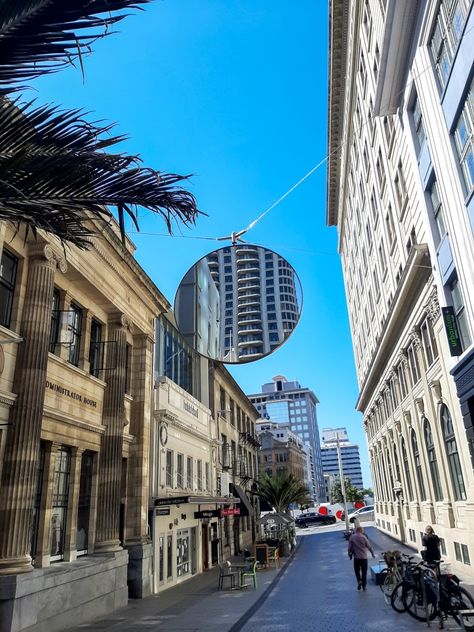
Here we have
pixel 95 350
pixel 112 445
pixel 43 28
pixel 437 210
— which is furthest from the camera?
pixel 437 210

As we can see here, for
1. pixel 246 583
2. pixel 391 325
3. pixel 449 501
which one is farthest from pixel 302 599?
pixel 391 325

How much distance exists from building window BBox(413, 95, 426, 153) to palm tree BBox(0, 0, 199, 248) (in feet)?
55.8

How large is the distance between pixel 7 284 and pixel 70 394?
4037 millimetres

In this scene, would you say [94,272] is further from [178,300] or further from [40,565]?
[178,300]

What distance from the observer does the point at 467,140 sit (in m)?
14.3

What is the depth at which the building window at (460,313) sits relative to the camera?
1675 cm

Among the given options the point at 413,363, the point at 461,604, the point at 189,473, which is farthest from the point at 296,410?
the point at 461,604

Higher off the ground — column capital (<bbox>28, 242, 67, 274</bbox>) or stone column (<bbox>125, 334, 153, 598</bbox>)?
column capital (<bbox>28, 242, 67, 274</bbox>)

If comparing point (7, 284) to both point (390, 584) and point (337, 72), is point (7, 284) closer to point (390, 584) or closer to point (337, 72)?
point (390, 584)

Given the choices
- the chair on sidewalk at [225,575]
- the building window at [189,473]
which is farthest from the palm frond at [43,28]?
the building window at [189,473]

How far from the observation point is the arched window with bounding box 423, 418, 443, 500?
24891mm

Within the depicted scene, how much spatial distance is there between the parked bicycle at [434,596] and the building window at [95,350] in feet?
36.6

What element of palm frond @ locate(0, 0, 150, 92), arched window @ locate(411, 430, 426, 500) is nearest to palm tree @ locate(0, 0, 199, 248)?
palm frond @ locate(0, 0, 150, 92)

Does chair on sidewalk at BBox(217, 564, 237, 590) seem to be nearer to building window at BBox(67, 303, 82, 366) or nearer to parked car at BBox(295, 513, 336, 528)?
building window at BBox(67, 303, 82, 366)
